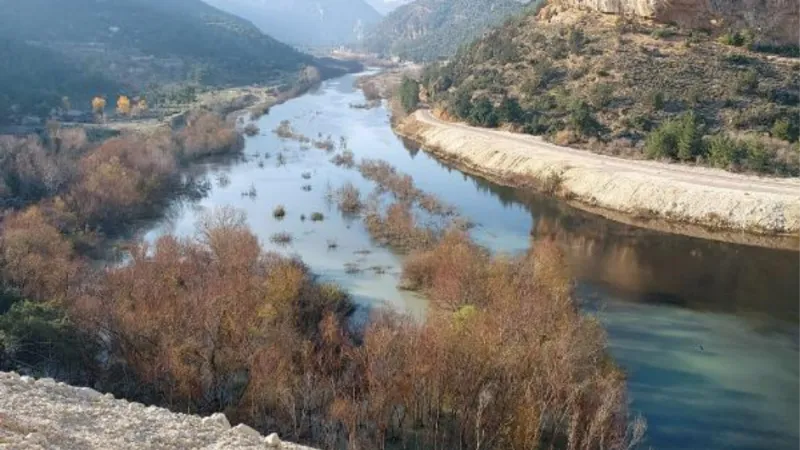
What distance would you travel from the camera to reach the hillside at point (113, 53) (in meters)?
97.2

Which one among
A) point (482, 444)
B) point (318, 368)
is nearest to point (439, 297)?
point (318, 368)

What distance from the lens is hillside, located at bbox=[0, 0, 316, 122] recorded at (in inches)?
3826

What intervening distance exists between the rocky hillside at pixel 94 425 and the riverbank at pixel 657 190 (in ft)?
132

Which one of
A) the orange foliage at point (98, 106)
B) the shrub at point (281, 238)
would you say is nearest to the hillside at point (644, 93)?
the shrub at point (281, 238)

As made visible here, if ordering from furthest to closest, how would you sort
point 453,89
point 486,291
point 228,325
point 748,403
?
point 453,89
point 486,291
point 748,403
point 228,325

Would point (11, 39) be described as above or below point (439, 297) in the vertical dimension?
above

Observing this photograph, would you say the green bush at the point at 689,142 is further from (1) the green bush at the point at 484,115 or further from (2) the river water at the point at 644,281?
(1) the green bush at the point at 484,115

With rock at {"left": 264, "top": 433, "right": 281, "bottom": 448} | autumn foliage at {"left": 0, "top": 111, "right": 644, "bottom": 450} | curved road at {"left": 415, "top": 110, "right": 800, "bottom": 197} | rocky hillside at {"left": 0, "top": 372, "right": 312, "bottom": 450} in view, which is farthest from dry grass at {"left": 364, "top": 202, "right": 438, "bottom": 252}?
rock at {"left": 264, "top": 433, "right": 281, "bottom": 448}

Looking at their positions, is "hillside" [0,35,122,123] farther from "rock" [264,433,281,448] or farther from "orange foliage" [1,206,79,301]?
"rock" [264,433,281,448]

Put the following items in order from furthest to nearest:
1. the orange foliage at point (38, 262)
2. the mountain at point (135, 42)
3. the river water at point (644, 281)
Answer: the mountain at point (135, 42), the orange foliage at point (38, 262), the river water at point (644, 281)

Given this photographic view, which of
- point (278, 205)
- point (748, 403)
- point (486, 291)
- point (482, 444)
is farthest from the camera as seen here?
point (278, 205)

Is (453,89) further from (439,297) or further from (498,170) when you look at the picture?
(439,297)

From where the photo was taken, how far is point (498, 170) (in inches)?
2586

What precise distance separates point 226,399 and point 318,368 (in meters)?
2.71
